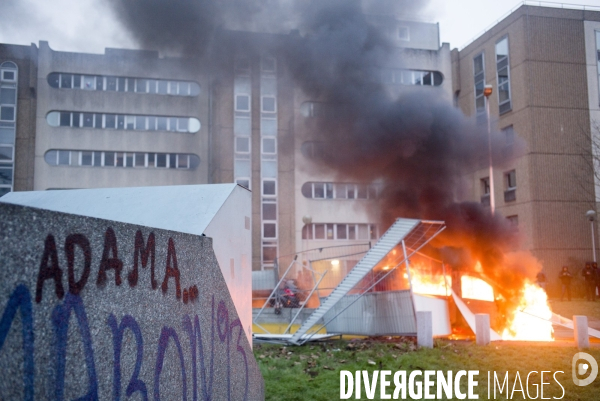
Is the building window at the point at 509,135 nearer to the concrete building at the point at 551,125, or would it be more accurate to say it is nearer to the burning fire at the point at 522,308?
the concrete building at the point at 551,125

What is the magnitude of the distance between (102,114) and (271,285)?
1711cm

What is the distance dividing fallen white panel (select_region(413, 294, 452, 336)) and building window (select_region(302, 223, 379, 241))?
21.1 metres

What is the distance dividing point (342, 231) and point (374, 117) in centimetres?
1215

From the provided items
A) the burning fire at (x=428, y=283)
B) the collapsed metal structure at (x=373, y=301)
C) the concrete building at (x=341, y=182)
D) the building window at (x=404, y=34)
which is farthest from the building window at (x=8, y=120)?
the burning fire at (x=428, y=283)

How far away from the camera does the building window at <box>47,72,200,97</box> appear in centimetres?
3478

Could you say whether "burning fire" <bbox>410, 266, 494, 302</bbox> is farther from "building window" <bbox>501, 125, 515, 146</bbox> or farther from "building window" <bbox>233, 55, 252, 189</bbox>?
"building window" <bbox>233, 55, 252, 189</bbox>

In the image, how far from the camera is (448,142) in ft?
79.6

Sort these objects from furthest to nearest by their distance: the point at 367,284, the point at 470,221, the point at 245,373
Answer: the point at 470,221 → the point at 367,284 → the point at 245,373

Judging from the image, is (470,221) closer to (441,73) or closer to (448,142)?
(448,142)

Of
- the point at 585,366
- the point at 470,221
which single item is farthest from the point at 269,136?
the point at 585,366

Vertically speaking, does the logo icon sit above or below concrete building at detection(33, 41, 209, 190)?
below

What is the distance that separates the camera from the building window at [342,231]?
1398 inches

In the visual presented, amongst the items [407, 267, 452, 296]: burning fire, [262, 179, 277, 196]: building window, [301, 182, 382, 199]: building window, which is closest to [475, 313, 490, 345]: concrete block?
[407, 267, 452, 296]: burning fire

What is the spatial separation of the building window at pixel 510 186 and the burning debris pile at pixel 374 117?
2.64m
